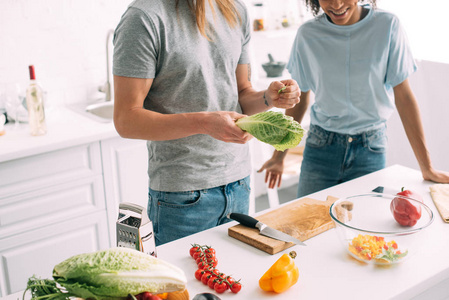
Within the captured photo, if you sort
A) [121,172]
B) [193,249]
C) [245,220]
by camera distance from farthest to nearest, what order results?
1. [121,172]
2. [245,220]
3. [193,249]

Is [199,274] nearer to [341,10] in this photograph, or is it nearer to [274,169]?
[274,169]

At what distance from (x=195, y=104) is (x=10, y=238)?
1336 millimetres

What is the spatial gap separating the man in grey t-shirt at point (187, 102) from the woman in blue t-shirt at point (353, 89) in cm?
42

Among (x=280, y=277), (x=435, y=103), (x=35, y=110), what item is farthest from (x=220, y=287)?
(x=435, y=103)

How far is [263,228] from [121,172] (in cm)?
136

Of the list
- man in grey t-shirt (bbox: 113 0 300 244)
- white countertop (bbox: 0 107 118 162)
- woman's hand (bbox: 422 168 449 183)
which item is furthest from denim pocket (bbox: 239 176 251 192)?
white countertop (bbox: 0 107 118 162)

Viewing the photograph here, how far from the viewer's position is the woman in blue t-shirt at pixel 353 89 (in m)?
1.96

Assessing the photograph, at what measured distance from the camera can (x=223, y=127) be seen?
137cm

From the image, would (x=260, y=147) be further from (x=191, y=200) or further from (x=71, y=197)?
(x=191, y=200)

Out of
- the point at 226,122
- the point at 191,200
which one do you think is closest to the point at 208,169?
the point at 191,200

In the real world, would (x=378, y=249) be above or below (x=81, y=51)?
below

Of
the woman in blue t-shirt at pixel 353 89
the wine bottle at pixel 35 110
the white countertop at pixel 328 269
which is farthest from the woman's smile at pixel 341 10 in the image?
the wine bottle at pixel 35 110

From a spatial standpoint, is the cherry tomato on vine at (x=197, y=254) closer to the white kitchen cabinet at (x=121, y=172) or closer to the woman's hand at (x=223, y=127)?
the woman's hand at (x=223, y=127)

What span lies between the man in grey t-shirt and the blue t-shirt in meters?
0.47
